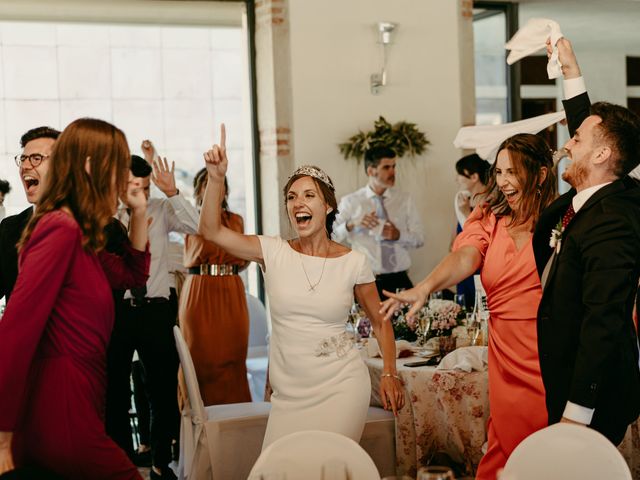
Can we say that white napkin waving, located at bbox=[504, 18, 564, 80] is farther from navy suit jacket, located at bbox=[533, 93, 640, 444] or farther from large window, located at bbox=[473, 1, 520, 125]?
large window, located at bbox=[473, 1, 520, 125]

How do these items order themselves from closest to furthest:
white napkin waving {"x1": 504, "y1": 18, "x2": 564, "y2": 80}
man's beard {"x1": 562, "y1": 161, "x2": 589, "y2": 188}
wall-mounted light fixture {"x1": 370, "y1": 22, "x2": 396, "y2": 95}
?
man's beard {"x1": 562, "y1": 161, "x2": 589, "y2": 188}
white napkin waving {"x1": 504, "y1": 18, "x2": 564, "y2": 80}
wall-mounted light fixture {"x1": 370, "y1": 22, "x2": 396, "y2": 95}

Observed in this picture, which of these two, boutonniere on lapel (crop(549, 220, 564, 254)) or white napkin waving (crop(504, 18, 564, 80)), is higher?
white napkin waving (crop(504, 18, 564, 80))

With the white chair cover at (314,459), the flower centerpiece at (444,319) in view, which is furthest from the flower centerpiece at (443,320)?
the white chair cover at (314,459)

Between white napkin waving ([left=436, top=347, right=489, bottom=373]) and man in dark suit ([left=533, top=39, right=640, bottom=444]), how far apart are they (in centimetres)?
123

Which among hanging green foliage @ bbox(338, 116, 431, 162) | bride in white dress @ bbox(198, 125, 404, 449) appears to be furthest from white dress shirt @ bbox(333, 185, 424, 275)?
bride in white dress @ bbox(198, 125, 404, 449)

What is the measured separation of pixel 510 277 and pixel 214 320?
2808 millimetres

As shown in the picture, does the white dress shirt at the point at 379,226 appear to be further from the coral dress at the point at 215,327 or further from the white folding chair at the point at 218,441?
the white folding chair at the point at 218,441

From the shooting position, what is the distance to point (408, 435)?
418 cm

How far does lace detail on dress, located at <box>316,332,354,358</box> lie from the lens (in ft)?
10.9

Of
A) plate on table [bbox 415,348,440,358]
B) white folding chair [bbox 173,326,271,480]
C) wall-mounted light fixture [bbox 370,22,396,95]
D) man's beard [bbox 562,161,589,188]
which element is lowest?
white folding chair [bbox 173,326,271,480]

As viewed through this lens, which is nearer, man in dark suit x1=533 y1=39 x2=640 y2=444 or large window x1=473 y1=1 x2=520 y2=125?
man in dark suit x1=533 y1=39 x2=640 y2=444

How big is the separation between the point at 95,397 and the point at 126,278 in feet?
1.70

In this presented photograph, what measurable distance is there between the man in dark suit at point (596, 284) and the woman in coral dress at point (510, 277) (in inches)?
11.1

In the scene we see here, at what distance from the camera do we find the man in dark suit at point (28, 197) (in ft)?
10.1
